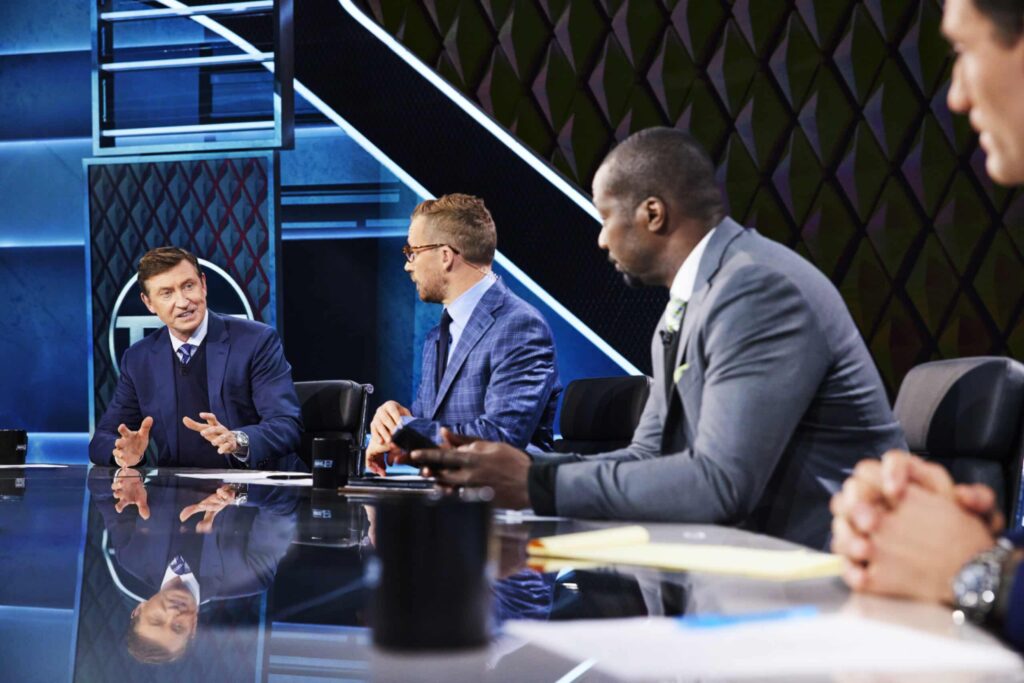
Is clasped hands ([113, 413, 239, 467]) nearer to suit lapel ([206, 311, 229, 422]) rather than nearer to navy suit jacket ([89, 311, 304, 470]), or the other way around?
navy suit jacket ([89, 311, 304, 470])

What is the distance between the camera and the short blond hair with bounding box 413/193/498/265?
3.24m

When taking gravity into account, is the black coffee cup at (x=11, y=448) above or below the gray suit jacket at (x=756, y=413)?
below

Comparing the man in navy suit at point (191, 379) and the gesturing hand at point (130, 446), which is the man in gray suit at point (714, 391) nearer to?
the gesturing hand at point (130, 446)

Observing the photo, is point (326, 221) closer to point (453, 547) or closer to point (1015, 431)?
point (1015, 431)

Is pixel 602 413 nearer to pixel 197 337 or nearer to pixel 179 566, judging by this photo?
pixel 197 337

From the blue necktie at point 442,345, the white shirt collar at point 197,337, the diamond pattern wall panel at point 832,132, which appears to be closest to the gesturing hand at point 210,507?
the blue necktie at point 442,345

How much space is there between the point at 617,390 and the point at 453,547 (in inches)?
88.8

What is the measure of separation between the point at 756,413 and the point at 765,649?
822 millimetres

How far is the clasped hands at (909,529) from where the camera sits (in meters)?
0.83

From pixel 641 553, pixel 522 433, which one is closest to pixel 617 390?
pixel 522 433

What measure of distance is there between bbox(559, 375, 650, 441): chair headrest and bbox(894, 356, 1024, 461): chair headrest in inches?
35.0

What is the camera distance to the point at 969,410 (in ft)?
6.50

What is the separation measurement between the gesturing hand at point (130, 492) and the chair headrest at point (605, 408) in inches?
46.4

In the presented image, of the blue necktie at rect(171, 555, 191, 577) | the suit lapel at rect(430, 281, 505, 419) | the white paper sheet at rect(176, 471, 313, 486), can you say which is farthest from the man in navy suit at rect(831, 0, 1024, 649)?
the suit lapel at rect(430, 281, 505, 419)
